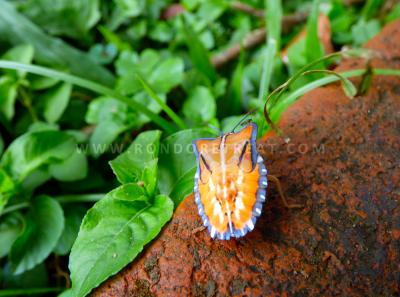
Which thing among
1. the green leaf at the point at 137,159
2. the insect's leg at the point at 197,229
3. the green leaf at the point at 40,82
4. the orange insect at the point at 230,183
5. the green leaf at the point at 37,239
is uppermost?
the orange insect at the point at 230,183

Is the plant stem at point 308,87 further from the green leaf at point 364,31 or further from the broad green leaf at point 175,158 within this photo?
the green leaf at point 364,31

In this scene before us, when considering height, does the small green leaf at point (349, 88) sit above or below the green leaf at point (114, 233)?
below

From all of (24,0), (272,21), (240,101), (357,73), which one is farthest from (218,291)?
(24,0)

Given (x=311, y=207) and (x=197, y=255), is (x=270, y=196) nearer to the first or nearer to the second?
(x=311, y=207)

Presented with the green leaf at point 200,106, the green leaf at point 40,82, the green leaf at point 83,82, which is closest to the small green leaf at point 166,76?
the green leaf at point 200,106

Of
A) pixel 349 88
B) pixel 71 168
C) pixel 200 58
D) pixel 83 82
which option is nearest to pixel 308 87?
pixel 349 88
